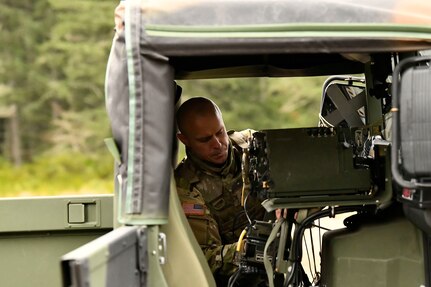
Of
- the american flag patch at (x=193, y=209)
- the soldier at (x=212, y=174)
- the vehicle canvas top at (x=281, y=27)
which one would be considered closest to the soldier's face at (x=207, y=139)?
the soldier at (x=212, y=174)

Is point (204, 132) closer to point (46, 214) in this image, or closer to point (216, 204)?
point (216, 204)

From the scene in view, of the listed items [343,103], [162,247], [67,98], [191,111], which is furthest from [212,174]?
[67,98]

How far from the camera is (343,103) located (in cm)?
427

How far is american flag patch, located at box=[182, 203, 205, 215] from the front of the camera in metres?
4.15

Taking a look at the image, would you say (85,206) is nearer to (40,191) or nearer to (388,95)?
(388,95)

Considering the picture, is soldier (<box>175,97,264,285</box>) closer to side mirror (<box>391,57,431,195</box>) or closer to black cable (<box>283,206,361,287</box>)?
black cable (<box>283,206,361,287</box>)

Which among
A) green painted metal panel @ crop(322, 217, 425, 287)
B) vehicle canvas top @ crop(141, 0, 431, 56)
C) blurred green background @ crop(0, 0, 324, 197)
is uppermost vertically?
blurred green background @ crop(0, 0, 324, 197)

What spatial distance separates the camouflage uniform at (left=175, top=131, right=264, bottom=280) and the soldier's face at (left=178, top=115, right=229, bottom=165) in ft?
0.14

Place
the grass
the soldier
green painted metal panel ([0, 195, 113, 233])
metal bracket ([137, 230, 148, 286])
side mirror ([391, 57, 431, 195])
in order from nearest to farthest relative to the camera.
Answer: side mirror ([391, 57, 431, 195])
metal bracket ([137, 230, 148, 286])
the soldier
green painted metal panel ([0, 195, 113, 233])
the grass

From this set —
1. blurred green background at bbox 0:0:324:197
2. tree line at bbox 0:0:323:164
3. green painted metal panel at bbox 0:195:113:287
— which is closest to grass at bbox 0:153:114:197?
blurred green background at bbox 0:0:324:197

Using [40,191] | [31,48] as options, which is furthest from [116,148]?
[31,48]

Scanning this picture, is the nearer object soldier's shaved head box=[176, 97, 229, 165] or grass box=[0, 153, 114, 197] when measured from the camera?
soldier's shaved head box=[176, 97, 229, 165]

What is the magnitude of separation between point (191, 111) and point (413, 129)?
1.71m

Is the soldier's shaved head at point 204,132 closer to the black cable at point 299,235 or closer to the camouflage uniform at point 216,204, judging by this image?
the camouflage uniform at point 216,204
